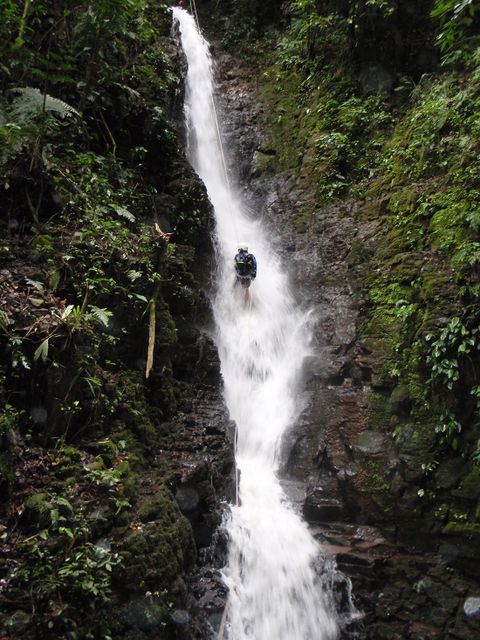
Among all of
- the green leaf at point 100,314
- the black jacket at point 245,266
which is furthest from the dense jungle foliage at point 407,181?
the green leaf at point 100,314

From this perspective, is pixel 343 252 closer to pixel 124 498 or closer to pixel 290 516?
pixel 290 516

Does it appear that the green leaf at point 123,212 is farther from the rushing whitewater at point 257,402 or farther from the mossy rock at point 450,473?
the mossy rock at point 450,473

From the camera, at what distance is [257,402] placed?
28.5 ft

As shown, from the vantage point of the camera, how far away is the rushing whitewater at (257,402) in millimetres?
5895

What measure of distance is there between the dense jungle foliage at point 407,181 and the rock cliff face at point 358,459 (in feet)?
0.25

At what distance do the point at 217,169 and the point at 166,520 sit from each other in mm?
9474

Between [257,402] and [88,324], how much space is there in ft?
13.5

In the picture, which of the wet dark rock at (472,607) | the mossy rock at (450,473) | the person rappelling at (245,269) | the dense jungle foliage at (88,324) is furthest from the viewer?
the person rappelling at (245,269)

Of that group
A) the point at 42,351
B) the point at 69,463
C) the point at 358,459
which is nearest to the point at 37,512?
the point at 69,463

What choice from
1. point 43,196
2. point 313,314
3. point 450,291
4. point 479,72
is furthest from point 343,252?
point 43,196

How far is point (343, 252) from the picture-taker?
31.6 ft

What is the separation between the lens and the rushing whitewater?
232 inches

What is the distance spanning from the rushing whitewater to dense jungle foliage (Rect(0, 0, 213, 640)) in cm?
125

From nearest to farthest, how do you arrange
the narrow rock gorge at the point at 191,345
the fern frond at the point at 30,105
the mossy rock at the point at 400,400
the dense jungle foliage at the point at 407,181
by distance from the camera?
the narrow rock gorge at the point at 191,345 → the fern frond at the point at 30,105 → the dense jungle foliage at the point at 407,181 → the mossy rock at the point at 400,400
